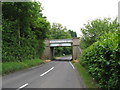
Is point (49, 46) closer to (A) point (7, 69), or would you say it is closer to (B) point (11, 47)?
(B) point (11, 47)

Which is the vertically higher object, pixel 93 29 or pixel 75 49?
pixel 93 29

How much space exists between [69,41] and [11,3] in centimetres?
3190

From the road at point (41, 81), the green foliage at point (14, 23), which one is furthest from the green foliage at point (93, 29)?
the road at point (41, 81)

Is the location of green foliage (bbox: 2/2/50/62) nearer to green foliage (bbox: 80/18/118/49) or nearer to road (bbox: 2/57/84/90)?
road (bbox: 2/57/84/90)

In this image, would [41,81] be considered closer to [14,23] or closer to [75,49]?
[14,23]

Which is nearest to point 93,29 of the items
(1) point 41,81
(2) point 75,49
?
(2) point 75,49

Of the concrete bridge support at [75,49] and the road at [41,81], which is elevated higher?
the concrete bridge support at [75,49]

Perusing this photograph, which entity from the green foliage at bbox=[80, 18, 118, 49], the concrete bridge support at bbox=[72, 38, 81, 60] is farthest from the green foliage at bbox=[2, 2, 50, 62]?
the concrete bridge support at bbox=[72, 38, 81, 60]

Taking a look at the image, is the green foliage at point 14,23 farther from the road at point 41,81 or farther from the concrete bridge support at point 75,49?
the concrete bridge support at point 75,49

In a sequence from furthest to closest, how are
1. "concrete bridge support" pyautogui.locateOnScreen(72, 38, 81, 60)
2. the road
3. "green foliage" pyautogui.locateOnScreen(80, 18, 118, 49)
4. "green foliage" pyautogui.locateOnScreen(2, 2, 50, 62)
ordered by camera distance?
1. "concrete bridge support" pyautogui.locateOnScreen(72, 38, 81, 60)
2. "green foliage" pyautogui.locateOnScreen(80, 18, 118, 49)
3. "green foliage" pyautogui.locateOnScreen(2, 2, 50, 62)
4. the road

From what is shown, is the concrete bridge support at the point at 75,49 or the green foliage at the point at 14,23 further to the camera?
the concrete bridge support at the point at 75,49

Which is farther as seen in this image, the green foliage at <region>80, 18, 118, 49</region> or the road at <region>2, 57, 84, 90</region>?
the green foliage at <region>80, 18, 118, 49</region>

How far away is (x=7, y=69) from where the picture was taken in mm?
14430

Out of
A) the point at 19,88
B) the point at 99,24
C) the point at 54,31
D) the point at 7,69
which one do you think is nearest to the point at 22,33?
the point at 7,69
